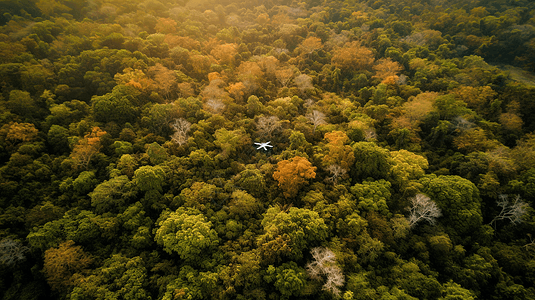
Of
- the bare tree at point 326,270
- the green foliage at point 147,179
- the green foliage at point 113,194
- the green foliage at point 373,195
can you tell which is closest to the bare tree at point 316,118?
the green foliage at point 373,195

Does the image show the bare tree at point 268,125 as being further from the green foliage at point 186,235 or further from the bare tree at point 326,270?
the bare tree at point 326,270

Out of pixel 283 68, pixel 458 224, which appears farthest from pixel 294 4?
pixel 458 224

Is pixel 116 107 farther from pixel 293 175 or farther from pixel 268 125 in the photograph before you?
pixel 293 175

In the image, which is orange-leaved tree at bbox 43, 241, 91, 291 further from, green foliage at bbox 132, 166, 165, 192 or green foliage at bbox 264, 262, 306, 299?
green foliage at bbox 264, 262, 306, 299

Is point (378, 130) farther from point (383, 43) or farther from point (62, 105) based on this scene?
point (62, 105)

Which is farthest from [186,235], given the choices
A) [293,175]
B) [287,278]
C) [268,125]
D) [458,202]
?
[458,202]
